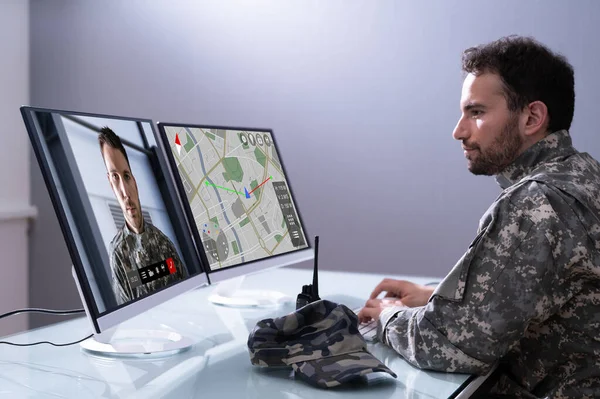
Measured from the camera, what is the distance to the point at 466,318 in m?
1.15

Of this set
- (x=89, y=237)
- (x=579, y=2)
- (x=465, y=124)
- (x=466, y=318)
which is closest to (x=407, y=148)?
(x=579, y=2)

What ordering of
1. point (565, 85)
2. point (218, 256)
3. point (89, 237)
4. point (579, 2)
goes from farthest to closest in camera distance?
point (579, 2)
point (218, 256)
point (565, 85)
point (89, 237)

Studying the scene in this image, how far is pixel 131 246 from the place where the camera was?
1212mm

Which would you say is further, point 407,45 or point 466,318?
point 407,45

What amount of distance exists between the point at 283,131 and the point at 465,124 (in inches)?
71.8

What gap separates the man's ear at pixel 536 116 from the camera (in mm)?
1349

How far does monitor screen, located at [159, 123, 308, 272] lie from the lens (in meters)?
1.50

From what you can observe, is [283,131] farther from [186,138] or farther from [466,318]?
[466,318]

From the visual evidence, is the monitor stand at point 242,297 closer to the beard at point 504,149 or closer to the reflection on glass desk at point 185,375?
the reflection on glass desk at point 185,375

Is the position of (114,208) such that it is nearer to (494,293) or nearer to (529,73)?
(494,293)

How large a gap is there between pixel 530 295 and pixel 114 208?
0.74m

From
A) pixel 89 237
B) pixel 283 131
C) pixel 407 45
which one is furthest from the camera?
pixel 283 131

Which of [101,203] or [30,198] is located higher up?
[30,198]

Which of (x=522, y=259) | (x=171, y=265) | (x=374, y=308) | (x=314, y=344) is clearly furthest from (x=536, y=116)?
(x=171, y=265)
